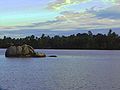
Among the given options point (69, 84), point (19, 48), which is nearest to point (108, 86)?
point (69, 84)

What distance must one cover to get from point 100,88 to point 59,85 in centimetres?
455

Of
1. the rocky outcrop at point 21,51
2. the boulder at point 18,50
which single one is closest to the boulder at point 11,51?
the rocky outcrop at point 21,51

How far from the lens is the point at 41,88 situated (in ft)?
122

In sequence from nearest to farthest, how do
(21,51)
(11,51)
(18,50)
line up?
(18,50) < (21,51) < (11,51)

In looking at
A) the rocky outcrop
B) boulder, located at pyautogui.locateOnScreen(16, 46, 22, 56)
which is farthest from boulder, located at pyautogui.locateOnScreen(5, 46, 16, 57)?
boulder, located at pyautogui.locateOnScreen(16, 46, 22, 56)

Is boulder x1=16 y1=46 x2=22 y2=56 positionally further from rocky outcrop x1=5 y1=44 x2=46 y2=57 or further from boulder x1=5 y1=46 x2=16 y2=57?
boulder x1=5 y1=46 x2=16 y2=57

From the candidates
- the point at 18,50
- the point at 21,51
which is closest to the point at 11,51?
the point at 18,50

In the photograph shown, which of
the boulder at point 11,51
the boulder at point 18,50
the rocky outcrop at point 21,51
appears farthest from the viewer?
the boulder at point 11,51

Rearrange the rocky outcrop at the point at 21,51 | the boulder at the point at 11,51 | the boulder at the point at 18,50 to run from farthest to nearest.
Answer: the boulder at the point at 11,51
the rocky outcrop at the point at 21,51
the boulder at the point at 18,50

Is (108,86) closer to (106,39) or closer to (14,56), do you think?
(14,56)

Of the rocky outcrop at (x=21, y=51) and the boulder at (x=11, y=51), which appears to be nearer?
the rocky outcrop at (x=21, y=51)

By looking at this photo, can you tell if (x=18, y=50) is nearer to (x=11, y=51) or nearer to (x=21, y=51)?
(x=21, y=51)

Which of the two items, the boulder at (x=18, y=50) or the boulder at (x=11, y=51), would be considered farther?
the boulder at (x=11, y=51)

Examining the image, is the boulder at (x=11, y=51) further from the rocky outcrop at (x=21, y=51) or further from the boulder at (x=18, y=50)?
the boulder at (x=18, y=50)
